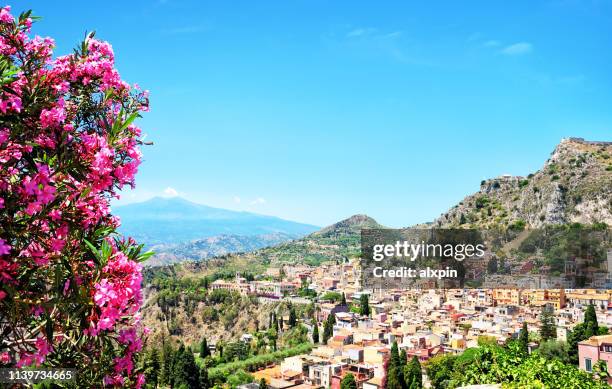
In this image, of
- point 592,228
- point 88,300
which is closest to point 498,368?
point 88,300

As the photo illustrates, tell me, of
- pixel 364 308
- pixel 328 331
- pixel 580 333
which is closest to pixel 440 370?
pixel 580 333

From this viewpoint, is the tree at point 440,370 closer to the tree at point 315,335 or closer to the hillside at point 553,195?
the tree at point 315,335

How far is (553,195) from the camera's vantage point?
3912 centimetres

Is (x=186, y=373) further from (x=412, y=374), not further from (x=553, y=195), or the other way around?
(x=553, y=195)

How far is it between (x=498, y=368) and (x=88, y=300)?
3.83m

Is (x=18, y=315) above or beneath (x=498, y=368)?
above

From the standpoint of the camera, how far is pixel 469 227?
43.2 m

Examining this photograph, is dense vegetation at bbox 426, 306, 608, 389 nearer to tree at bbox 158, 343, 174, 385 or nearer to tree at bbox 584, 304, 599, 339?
tree at bbox 584, 304, 599, 339

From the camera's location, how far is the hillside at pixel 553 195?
121ft

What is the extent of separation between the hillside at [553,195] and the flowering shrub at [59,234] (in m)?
39.0

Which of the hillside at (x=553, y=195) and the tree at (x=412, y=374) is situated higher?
the hillside at (x=553, y=195)

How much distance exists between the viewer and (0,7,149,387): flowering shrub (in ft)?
5.52


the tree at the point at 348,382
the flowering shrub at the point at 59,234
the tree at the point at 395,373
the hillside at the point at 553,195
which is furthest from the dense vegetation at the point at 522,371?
the hillside at the point at 553,195

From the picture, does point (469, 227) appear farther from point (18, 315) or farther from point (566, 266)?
point (18, 315)
